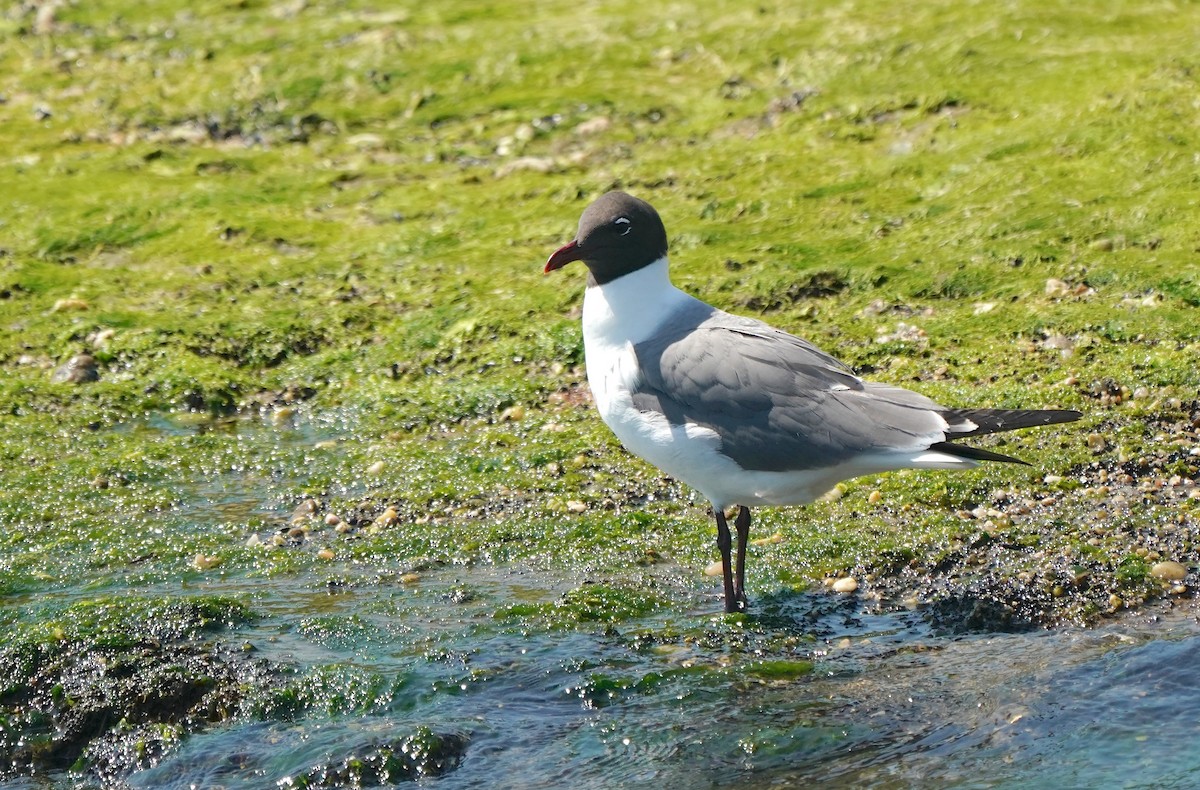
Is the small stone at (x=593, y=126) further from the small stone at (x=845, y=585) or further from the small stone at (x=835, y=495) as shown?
the small stone at (x=845, y=585)

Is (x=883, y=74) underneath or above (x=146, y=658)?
above

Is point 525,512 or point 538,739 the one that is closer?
point 538,739

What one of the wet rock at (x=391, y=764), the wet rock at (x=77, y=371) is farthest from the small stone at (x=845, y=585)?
the wet rock at (x=77, y=371)

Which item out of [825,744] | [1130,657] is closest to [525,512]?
[825,744]

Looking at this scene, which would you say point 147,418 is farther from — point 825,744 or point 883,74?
point 883,74

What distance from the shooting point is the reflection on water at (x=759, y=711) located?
5340 millimetres

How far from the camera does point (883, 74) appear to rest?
13031 millimetres

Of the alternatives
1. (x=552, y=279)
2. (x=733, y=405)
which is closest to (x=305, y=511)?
(x=733, y=405)

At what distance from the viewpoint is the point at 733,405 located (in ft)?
20.9

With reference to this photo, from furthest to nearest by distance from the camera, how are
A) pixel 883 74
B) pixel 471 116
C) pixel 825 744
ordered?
1. pixel 471 116
2. pixel 883 74
3. pixel 825 744

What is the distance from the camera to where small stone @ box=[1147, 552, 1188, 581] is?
20.8 ft

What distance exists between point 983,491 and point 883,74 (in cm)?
660

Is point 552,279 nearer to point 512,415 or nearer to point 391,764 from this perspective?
point 512,415

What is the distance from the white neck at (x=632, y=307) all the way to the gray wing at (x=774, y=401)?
15cm
